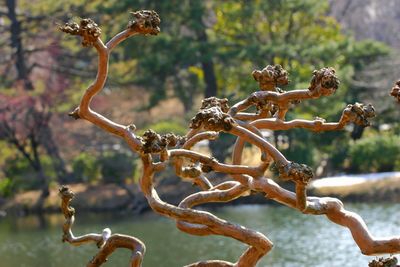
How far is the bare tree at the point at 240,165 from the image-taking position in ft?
17.0

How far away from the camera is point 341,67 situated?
26.8m

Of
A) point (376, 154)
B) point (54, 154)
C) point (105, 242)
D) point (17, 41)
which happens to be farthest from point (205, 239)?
point (17, 41)

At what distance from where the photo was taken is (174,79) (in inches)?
1110

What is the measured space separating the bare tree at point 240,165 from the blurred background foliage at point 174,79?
18.1 metres

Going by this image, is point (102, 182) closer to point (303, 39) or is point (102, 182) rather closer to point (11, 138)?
point (11, 138)

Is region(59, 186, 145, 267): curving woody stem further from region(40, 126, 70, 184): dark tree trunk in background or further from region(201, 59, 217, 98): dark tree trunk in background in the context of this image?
region(40, 126, 70, 184): dark tree trunk in background

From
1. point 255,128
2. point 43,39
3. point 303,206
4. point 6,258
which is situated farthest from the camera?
point 43,39

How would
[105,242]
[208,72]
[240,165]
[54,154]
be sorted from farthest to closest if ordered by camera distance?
[54,154]
[208,72]
[105,242]
[240,165]

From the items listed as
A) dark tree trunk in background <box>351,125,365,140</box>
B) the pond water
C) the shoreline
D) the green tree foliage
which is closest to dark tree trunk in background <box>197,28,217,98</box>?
the shoreline

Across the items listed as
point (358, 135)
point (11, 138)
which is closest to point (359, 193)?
point (358, 135)

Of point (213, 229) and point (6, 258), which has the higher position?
point (213, 229)

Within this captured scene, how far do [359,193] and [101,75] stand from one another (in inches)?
702

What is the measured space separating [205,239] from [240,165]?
42.2 ft

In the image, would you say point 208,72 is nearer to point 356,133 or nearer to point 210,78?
point 210,78
